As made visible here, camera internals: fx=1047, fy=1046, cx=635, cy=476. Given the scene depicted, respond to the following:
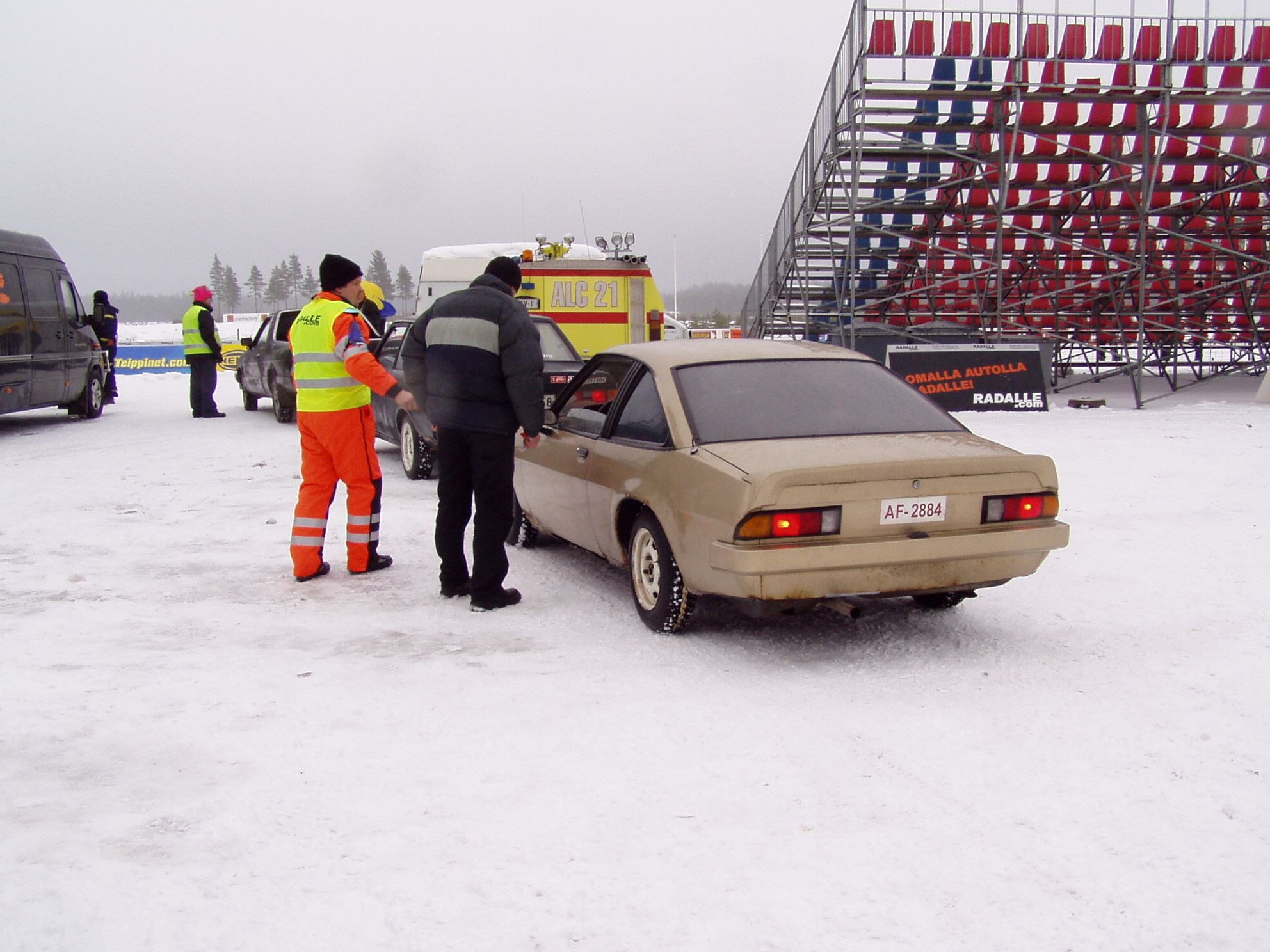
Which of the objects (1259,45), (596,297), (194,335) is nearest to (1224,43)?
(1259,45)


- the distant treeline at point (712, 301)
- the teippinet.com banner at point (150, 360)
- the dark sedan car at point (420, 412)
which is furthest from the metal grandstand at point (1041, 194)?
the distant treeline at point (712, 301)

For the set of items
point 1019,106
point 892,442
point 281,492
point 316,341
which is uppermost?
point 1019,106

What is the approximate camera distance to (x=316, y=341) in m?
5.84

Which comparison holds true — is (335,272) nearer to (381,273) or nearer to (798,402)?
(798,402)

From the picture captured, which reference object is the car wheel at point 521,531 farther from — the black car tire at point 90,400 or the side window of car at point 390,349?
the black car tire at point 90,400

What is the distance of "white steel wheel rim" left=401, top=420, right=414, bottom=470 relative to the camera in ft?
30.9

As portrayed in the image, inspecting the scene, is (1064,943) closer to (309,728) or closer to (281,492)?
(309,728)

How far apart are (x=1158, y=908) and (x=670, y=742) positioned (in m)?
1.54

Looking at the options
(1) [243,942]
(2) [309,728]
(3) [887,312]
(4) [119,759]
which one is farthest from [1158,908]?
(3) [887,312]

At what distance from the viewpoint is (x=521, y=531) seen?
22.6 ft

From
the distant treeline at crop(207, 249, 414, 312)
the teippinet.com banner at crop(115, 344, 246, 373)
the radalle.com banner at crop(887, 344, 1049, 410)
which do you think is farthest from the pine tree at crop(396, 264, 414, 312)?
the radalle.com banner at crop(887, 344, 1049, 410)

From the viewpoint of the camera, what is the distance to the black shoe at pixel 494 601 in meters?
5.27

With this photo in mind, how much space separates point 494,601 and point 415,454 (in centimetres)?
440

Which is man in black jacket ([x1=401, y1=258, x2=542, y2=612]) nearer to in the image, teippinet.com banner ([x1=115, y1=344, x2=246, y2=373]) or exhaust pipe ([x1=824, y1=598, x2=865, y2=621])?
exhaust pipe ([x1=824, y1=598, x2=865, y2=621])
